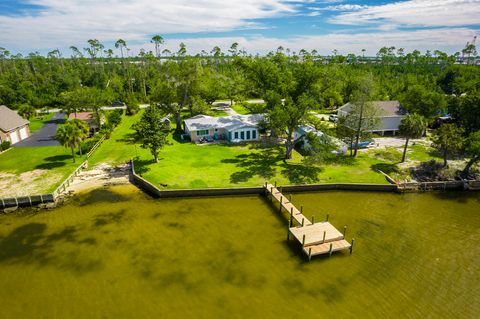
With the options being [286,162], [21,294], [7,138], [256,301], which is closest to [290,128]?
[286,162]

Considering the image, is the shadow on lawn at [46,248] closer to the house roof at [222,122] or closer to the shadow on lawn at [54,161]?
the shadow on lawn at [54,161]

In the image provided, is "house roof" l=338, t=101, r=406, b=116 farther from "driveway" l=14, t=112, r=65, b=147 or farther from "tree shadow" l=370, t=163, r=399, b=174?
"driveway" l=14, t=112, r=65, b=147

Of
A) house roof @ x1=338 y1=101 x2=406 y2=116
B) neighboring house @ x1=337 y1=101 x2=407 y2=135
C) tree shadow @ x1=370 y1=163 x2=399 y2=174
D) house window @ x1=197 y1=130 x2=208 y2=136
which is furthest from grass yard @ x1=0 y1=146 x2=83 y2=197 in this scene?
house roof @ x1=338 y1=101 x2=406 y2=116

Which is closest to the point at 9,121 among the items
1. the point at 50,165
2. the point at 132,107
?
the point at 50,165

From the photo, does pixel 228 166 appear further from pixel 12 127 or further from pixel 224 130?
pixel 12 127

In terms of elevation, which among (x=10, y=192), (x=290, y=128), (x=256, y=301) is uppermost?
(x=290, y=128)

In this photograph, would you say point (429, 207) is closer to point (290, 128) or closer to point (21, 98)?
point (290, 128)
